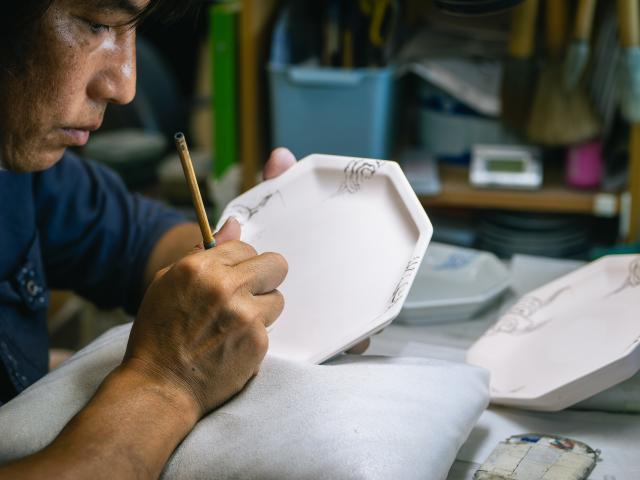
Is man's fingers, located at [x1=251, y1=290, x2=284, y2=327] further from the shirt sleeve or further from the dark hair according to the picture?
the shirt sleeve

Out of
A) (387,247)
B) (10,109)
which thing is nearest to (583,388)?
(387,247)

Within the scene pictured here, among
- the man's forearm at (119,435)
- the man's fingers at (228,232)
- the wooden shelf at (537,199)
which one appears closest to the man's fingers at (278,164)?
the man's fingers at (228,232)

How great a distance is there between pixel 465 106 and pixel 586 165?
1.03 feet

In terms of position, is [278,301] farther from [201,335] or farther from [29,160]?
[29,160]

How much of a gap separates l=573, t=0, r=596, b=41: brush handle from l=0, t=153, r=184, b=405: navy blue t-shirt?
87 cm

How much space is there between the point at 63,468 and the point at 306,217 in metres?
0.43

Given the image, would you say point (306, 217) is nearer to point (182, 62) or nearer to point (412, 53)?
point (412, 53)

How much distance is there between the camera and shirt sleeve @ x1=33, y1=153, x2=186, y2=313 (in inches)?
49.5

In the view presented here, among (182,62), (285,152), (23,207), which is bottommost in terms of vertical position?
(182,62)

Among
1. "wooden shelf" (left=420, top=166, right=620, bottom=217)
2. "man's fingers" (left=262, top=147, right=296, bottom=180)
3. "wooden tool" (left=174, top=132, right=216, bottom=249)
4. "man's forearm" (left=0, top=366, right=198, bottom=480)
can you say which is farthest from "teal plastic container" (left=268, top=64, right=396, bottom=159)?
"man's forearm" (left=0, top=366, right=198, bottom=480)

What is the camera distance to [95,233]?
1.28 meters

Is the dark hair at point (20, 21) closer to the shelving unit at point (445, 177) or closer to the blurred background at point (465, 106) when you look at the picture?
the blurred background at point (465, 106)

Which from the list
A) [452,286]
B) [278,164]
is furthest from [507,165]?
[278,164]

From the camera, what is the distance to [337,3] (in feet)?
5.45
